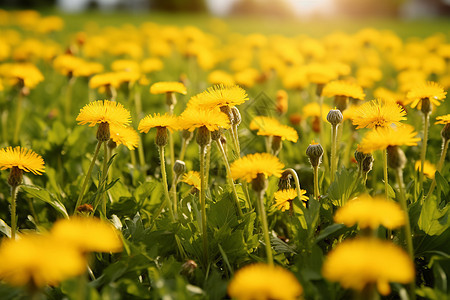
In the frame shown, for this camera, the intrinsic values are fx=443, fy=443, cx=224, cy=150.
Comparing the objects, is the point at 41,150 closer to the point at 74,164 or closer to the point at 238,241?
the point at 74,164

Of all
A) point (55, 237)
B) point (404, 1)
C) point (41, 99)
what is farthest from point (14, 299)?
point (404, 1)

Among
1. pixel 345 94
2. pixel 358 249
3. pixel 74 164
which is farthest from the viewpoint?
pixel 74 164

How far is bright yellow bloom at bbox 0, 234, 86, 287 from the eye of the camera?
2.60ft

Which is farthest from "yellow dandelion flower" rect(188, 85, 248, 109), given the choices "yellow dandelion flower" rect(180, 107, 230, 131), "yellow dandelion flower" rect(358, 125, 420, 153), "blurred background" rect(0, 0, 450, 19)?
"blurred background" rect(0, 0, 450, 19)

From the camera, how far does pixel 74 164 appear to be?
7.71 ft

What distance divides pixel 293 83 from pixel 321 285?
2459 millimetres

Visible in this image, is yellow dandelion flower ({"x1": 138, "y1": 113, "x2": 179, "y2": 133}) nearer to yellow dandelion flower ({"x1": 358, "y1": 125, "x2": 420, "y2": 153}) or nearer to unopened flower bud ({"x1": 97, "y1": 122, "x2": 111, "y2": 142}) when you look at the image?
unopened flower bud ({"x1": 97, "y1": 122, "x2": 111, "y2": 142})

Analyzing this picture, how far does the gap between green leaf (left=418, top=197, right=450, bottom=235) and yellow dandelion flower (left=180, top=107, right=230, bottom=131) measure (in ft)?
2.34

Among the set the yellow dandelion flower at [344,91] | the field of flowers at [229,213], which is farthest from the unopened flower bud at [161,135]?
the yellow dandelion flower at [344,91]

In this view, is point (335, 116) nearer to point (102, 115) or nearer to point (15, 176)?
point (102, 115)

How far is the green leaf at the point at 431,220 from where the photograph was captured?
4.77ft

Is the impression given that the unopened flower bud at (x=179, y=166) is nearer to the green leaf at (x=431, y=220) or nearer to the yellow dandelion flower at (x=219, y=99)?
the yellow dandelion flower at (x=219, y=99)

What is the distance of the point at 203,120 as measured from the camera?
140 cm

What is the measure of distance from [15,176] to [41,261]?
0.77 meters
